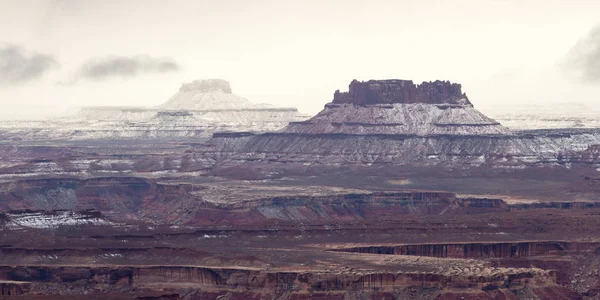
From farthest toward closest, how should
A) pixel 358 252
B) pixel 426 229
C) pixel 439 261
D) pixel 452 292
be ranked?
pixel 426 229 → pixel 358 252 → pixel 439 261 → pixel 452 292

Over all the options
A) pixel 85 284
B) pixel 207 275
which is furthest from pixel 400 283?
pixel 85 284

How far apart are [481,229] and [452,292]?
41759mm

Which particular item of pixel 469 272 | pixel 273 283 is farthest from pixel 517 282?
pixel 273 283

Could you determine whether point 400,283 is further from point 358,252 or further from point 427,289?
point 358,252

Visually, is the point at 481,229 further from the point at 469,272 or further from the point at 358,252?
the point at 469,272

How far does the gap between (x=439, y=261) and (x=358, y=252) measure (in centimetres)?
1527

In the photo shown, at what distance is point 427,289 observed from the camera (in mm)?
150875

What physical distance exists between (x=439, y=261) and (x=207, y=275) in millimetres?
22543

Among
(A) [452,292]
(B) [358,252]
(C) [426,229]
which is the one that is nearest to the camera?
(A) [452,292]

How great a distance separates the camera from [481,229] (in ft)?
625

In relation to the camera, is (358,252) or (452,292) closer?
(452,292)

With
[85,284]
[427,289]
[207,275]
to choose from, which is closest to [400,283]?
[427,289]

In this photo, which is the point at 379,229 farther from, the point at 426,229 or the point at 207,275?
the point at 207,275

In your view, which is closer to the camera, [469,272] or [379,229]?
[469,272]
